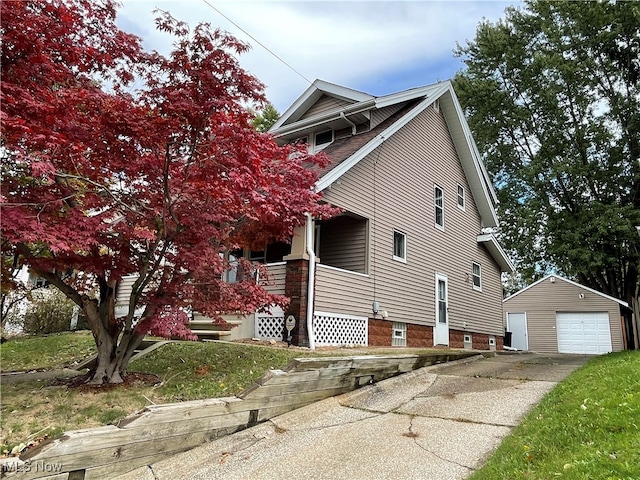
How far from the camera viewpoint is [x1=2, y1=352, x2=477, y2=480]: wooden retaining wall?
3.56 metres

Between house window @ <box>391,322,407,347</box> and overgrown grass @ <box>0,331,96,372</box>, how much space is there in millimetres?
7337

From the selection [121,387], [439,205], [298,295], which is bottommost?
[121,387]

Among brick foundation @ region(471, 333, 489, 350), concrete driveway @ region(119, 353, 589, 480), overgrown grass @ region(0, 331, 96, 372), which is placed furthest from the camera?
brick foundation @ region(471, 333, 489, 350)

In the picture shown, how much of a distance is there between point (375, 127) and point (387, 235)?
325 cm

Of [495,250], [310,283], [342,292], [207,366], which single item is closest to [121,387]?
[207,366]

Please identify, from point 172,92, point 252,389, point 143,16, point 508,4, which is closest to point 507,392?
point 252,389

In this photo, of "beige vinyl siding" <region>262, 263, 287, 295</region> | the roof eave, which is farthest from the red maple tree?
the roof eave

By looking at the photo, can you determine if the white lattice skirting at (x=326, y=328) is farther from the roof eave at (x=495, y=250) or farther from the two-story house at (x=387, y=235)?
the roof eave at (x=495, y=250)

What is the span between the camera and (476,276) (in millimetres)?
17719

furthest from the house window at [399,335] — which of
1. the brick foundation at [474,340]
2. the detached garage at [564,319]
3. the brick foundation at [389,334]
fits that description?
the detached garage at [564,319]

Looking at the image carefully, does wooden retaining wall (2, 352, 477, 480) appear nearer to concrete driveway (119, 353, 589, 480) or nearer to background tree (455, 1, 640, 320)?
concrete driveway (119, 353, 589, 480)

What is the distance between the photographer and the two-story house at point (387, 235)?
1021cm

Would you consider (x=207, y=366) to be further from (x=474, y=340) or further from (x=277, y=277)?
(x=474, y=340)

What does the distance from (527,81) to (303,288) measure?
19.9 meters
